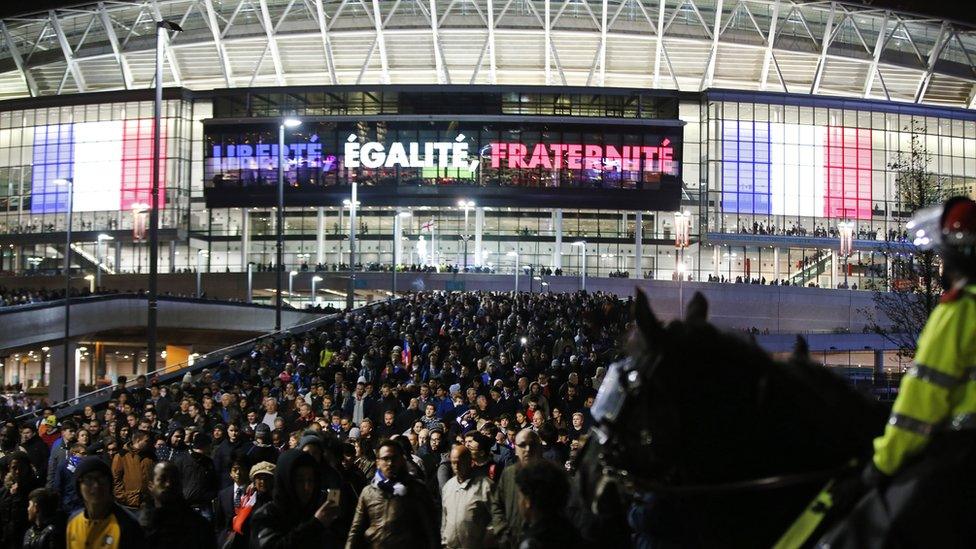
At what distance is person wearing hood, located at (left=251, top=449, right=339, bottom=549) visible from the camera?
5.71 m

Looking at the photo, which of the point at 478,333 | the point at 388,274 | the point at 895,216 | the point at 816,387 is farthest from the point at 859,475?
the point at 895,216

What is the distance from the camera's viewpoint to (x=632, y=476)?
360cm

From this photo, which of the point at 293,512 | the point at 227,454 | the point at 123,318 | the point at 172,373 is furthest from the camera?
the point at 123,318

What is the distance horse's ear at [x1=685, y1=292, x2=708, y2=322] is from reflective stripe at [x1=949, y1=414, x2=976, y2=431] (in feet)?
2.90

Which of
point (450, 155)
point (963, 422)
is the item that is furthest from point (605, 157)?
point (963, 422)

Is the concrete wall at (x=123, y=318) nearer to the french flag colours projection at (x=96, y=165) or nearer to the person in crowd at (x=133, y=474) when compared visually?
the person in crowd at (x=133, y=474)

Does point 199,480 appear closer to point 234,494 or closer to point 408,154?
point 234,494

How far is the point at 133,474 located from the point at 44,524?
3643 millimetres

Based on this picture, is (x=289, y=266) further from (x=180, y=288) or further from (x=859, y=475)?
(x=859, y=475)

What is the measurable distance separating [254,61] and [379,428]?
242 ft

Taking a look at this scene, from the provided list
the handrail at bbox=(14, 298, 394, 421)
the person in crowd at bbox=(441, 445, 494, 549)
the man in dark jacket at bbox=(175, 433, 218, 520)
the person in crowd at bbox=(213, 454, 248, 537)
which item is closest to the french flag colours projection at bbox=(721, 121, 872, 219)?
the handrail at bbox=(14, 298, 394, 421)

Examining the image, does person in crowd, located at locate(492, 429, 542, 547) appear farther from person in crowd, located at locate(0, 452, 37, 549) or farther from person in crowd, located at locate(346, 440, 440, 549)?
person in crowd, located at locate(0, 452, 37, 549)

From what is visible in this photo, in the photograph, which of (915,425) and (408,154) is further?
(408,154)

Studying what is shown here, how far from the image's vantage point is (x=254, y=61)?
3268 inches
